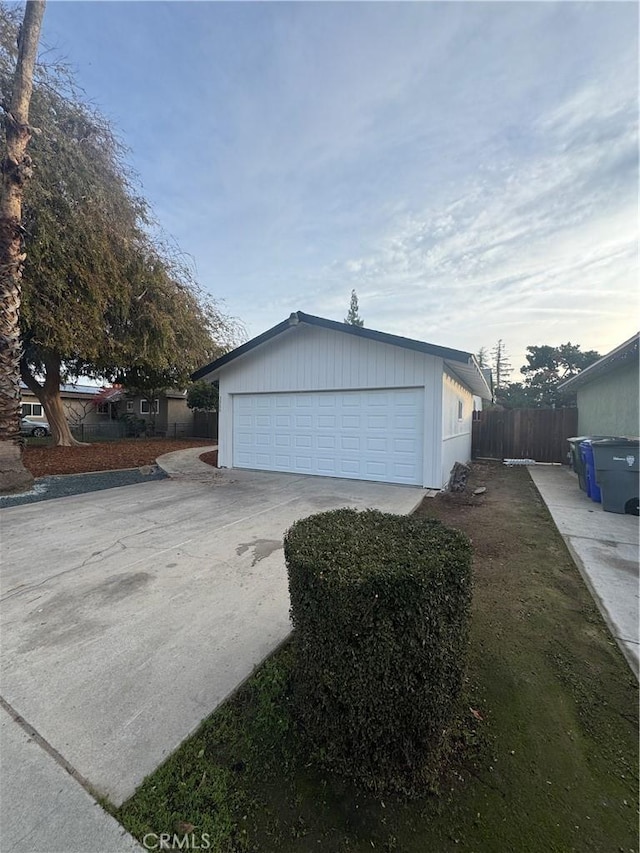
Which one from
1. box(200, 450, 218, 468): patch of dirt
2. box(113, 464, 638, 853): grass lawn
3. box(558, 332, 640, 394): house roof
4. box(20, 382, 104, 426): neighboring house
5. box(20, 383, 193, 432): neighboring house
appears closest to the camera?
box(113, 464, 638, 853): grass lawn

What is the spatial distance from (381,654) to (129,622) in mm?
2242

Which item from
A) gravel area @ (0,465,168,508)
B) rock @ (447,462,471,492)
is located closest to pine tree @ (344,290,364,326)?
rock @ (447,462,471,492)

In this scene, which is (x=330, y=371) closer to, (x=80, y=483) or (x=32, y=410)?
(x=80, y=483)

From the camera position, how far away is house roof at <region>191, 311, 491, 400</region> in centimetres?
727

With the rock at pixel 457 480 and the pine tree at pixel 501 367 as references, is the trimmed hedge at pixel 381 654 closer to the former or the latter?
the rock at pixel 457 480

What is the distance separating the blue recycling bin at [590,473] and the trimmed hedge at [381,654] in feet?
21.7

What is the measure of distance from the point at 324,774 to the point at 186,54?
11.2m

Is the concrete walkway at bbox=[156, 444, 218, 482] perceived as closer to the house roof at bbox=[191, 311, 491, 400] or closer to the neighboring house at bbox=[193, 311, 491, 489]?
the neighboring house at bbox=[193, 311, 491, 489]

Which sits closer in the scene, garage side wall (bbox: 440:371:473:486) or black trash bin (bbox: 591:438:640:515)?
black trash bin (bbox: 591:438:640:515)

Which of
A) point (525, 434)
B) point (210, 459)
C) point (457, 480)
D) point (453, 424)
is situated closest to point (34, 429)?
point (210, 459)

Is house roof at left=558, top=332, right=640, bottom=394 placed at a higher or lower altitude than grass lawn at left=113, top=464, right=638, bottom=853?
higher

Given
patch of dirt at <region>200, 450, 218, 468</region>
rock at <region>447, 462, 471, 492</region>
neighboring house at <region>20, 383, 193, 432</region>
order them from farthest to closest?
1. neighboring house at <region>20, 383, 193, 432</region>
2. patch of dirt at <region>200, 450, 218, 468</region>
3. rock at <region>447, 462, 471, 492</region>

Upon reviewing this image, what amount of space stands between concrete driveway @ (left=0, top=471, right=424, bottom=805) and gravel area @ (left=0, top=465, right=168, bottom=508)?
985 millimetres

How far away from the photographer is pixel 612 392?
9141mm
